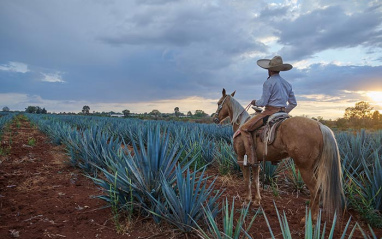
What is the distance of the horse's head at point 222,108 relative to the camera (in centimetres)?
456

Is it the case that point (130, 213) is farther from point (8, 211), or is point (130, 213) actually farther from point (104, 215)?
point (8, 211)

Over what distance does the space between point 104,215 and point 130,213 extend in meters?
0.47

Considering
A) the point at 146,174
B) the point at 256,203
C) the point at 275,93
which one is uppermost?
the point at 275,93

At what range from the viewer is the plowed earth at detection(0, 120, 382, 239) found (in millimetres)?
2781

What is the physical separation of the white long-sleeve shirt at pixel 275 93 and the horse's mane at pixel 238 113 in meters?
0.51

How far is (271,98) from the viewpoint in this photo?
3.76 m

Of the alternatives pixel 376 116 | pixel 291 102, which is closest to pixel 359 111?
pixel 376 116

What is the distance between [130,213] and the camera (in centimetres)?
294

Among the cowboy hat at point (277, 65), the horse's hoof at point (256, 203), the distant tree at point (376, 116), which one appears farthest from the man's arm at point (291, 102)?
the distant tree at point (376, 116)

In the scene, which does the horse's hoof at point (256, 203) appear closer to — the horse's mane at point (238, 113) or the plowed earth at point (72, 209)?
the plowed earth at point (72, 209)

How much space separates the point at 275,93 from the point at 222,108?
1147 millimetres

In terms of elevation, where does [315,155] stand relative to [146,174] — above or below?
above

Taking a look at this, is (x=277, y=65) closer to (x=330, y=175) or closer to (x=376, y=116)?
(x=330, y=175)

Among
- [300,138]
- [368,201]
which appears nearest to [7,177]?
[300,138]
